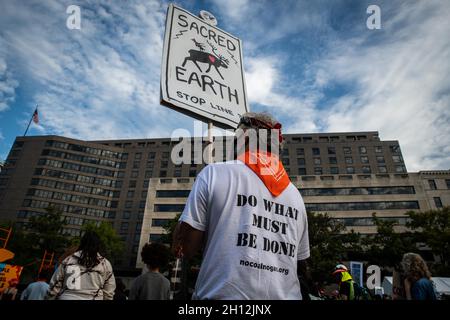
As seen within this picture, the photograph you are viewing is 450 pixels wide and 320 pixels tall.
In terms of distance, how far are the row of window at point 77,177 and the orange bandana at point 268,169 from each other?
79174mm

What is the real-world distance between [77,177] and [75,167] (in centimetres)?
302

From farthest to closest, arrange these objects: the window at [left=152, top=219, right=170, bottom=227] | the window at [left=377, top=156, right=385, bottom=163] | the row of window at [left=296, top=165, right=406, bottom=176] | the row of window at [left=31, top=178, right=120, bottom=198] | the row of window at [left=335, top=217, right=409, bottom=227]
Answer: the row of window at [left=31, top=178, right=120, bottom=198] < the window at [left=377, top=156, right=385, bottom=163] < the row of window at [left=296, top=165, right=406, bottom=176] < the window at [left=152, top=219, right=170, bottom=227] < the row of window at [left=335, top=217, right=409, bottom=227]

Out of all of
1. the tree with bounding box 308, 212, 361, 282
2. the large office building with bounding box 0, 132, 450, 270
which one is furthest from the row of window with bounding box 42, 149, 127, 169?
the tree with bounding box 308, 212, 361, 282

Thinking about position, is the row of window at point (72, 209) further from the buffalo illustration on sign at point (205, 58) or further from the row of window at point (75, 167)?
the buffalo illustration on sign at point (205, 58)

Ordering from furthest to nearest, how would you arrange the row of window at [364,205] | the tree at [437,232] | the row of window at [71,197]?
1. the row of window at [71,197]
2. the row of window at [364,205]
3. the tree at [437,232]

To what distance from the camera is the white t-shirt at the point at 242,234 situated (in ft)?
4.12

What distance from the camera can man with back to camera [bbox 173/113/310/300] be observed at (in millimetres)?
1263

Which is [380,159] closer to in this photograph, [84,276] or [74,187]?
[84,276]

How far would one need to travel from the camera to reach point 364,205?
1793 inches

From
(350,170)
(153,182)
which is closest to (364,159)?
(350,170)

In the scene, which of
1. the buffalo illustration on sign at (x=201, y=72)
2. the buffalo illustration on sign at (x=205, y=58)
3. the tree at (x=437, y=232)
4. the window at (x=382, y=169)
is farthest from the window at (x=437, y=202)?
the buffalo illustration on sign at (x=205, y=58)

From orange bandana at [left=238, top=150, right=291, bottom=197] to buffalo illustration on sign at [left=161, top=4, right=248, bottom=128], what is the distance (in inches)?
49.6

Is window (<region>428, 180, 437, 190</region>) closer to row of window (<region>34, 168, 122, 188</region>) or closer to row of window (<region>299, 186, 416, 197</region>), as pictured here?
row of window (<region>299, 186, 416, 197</region>)
